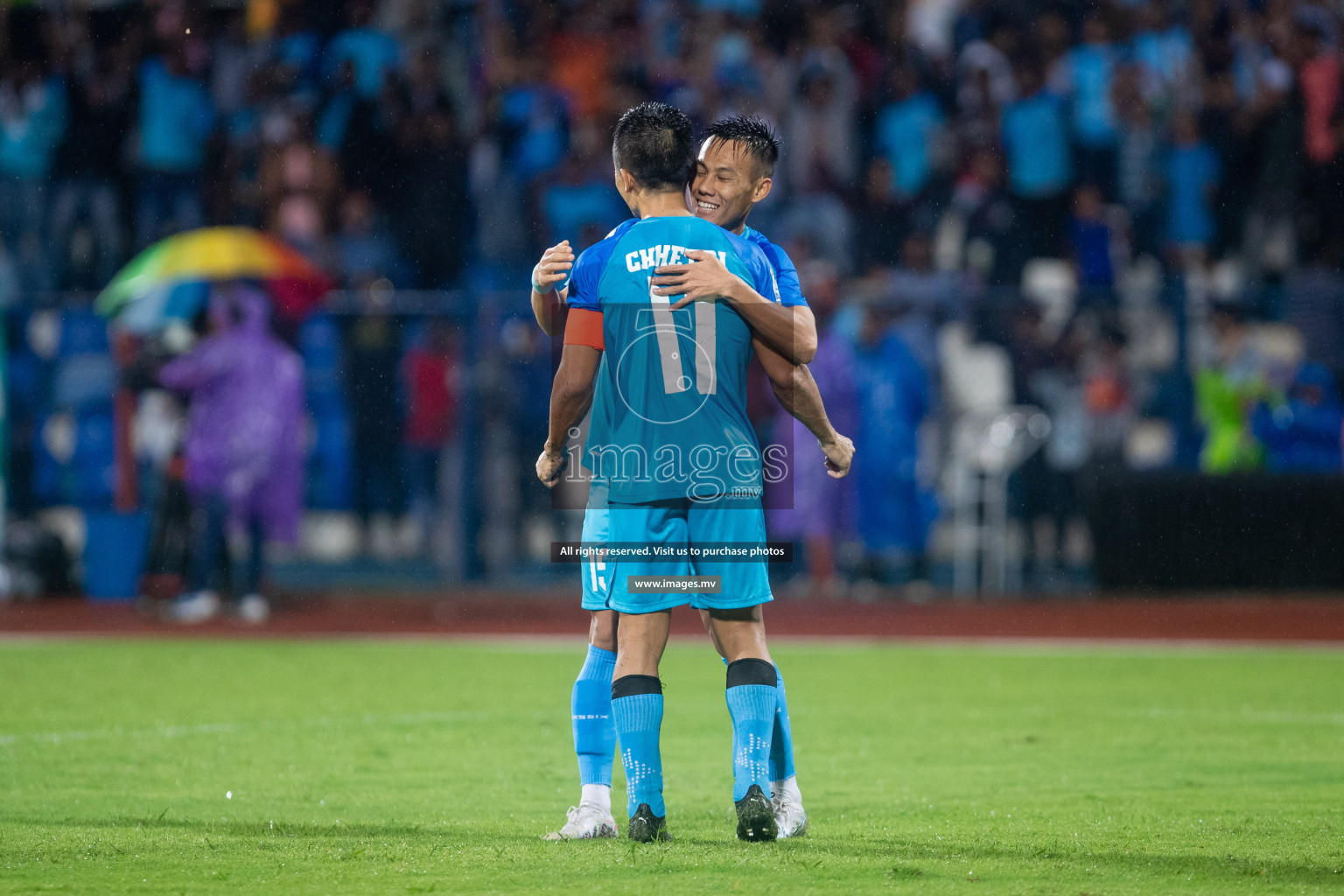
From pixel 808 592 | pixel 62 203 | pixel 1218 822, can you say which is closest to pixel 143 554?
pixel 62 203

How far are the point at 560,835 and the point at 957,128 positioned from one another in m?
13.2

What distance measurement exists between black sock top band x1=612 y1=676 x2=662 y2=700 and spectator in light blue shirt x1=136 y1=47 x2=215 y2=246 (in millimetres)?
13161

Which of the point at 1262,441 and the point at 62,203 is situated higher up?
the point at 62,203

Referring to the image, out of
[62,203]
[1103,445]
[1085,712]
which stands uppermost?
[62,203]

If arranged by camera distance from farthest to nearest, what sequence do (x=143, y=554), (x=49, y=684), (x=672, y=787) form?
(x=143, y=554)
(x=49, y=684)
(x=672, y=787)

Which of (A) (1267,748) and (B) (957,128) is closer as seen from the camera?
(A) (1267,748)

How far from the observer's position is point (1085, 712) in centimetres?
915

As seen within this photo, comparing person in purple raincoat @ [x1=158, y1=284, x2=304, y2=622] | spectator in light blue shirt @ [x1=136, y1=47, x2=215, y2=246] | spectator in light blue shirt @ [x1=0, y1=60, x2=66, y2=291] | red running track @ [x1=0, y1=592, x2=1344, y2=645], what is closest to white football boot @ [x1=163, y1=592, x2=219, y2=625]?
person in purple raincoat @ [x1=158, y1=284, x2=304, y2=622]

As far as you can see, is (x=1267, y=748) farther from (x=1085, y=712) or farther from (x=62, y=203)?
A: (x=62, y=203)

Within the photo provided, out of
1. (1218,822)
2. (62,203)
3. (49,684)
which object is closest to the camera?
(1218,822)

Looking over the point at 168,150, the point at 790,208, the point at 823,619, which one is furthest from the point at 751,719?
the point at 168,150

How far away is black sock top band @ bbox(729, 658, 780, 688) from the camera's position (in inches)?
206

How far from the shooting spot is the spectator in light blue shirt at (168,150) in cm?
1720

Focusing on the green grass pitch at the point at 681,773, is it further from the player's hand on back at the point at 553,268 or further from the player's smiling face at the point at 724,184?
the player's smiling face at the point at 724,184
